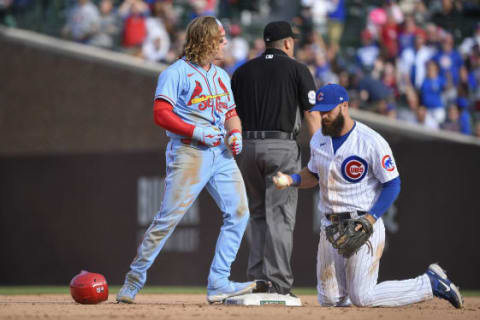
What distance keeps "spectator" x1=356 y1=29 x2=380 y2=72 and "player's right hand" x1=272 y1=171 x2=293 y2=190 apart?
8.02 m

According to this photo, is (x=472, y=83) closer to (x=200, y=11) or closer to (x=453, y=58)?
(x=453, y=58)

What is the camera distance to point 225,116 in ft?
21.5

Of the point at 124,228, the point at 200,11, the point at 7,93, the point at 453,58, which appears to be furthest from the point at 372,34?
the point at 7,93

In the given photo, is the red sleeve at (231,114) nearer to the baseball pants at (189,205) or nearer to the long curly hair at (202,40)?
the baseball pants at (189,205)

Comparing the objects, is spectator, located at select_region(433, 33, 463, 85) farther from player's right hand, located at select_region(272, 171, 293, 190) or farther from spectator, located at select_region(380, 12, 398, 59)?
player's right hand, located at select_region(272, 171, 293, 190)

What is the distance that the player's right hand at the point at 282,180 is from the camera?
20.5 ft

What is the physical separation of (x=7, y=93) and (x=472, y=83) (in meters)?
7.68

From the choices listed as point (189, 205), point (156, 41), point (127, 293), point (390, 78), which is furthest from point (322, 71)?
point (127, 293)

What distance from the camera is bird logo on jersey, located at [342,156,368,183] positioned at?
6.24 metres

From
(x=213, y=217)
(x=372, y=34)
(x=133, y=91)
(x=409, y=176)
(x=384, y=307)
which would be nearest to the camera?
(x=384, y=307)

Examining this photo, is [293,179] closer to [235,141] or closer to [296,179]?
[296,179]

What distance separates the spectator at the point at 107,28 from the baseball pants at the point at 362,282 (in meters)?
8.45

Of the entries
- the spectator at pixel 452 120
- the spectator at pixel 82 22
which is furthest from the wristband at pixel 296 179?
the spectator at pixel 82 22

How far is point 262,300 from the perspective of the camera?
643 centimetres
